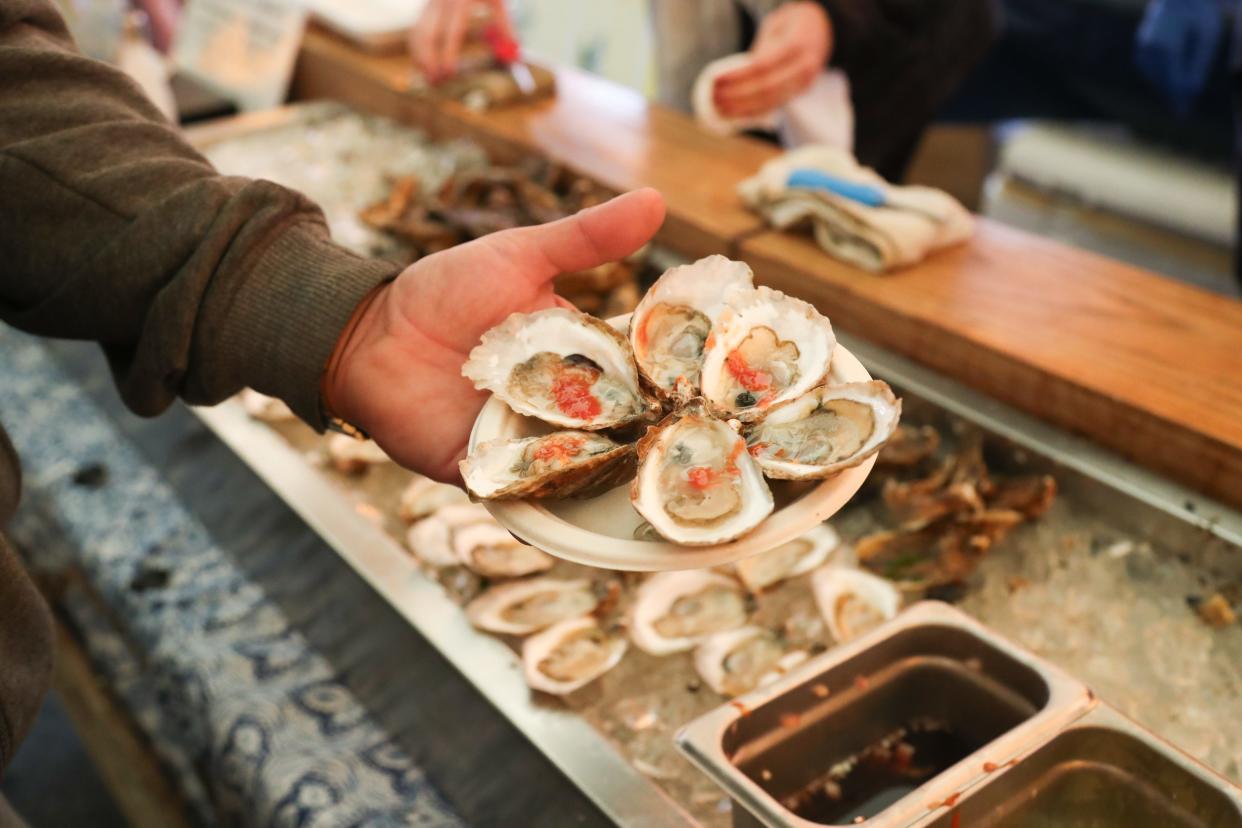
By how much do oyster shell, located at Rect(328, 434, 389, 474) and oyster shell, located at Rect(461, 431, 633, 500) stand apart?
76 cm

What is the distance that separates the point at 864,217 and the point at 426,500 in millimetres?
825

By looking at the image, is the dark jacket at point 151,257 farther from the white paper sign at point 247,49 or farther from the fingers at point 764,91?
the white paper sign at point 247,49

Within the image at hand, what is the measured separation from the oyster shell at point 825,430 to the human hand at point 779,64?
1.37m

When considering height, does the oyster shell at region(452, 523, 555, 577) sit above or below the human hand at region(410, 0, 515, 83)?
below

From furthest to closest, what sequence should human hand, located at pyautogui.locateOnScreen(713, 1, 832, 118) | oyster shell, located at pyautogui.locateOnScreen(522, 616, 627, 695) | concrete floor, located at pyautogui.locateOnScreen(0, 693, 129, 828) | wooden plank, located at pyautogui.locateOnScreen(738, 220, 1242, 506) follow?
concrete floor, located at pyautogui.locateOnScreen(0, 693, 129, 828)
human hand, located at pyautogui.locateOnScreen(713, 1, 832, 118)
wooden plank, located at pyautogui.locateOnScreen(738, 220, 1242, 506)
oyster shell, located at pyautogui.locateOnScreen(522, 616, 627, 695)

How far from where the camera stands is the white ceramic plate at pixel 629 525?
0.89 m

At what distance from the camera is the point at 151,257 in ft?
3.89

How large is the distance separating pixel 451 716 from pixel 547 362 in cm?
50

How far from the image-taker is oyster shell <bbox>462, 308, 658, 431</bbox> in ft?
3.66

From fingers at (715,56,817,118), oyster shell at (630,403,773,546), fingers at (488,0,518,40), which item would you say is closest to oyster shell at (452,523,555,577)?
oyster shell at (630,403,773,546)

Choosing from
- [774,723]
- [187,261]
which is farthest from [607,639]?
[187,261]

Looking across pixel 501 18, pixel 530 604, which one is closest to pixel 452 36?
pixel 501 18

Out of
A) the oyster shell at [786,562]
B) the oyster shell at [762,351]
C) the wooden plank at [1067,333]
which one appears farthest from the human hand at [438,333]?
the wooden plank at [1067,333]

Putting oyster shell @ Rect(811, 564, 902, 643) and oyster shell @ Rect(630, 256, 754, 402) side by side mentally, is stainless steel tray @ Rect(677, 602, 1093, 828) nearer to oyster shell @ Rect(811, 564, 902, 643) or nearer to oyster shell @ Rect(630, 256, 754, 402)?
oyster shell @ Rect(811, 564, 902, 643)
